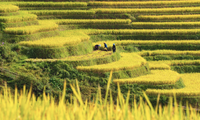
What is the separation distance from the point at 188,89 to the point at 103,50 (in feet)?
21.1

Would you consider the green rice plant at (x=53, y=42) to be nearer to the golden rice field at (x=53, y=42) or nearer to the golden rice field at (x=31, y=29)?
the golden rice field at (x=53, y=42)

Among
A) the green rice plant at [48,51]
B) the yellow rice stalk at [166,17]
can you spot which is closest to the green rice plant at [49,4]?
the yellow rice stalk at [166,17]

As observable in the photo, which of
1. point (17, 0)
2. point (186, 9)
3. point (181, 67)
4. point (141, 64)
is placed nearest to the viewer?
point (141, 64)

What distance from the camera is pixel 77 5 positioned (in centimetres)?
3105

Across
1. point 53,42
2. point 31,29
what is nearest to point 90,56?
point 53,42

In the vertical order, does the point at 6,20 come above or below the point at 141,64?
above

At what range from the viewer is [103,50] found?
997 inches

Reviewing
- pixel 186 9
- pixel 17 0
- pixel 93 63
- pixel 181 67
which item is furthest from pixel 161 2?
pixel 93 63

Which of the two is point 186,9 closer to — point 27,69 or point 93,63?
point 93,63

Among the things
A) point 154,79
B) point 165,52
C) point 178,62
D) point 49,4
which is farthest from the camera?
point 49,4

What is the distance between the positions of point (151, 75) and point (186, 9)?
13.0 meters

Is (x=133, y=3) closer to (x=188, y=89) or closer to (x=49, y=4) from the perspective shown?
(x=49, y=4)

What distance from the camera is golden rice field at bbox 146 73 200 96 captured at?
20078mm

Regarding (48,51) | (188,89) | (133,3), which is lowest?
(188,89)
